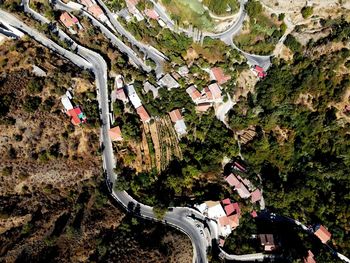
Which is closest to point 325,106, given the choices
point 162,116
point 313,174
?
point 313,174

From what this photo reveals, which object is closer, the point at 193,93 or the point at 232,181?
the point at 232,181

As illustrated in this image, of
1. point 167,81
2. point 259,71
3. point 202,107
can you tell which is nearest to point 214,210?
point 202,107

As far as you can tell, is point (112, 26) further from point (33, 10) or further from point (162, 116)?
point (162, 116)

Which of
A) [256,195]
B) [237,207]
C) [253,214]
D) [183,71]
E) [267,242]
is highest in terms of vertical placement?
[183,71]

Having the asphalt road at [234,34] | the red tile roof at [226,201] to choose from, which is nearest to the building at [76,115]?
the red tile roof at [226,201]

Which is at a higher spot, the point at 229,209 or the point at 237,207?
the point at 237,207

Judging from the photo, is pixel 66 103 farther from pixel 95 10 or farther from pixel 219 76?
pixel 219 76
